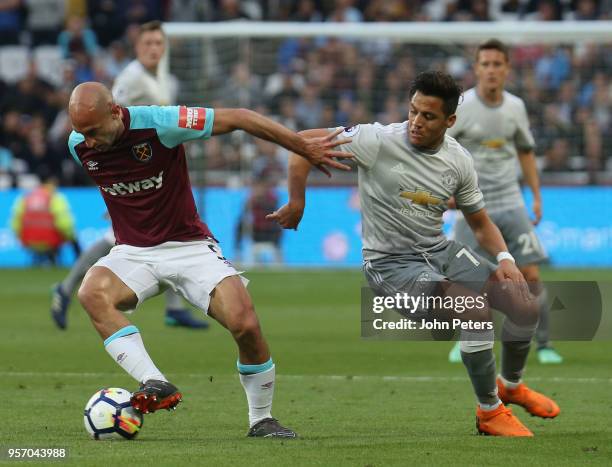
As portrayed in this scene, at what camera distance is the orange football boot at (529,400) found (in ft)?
23.7

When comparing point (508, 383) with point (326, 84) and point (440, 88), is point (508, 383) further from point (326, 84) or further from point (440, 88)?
point (326, 84)

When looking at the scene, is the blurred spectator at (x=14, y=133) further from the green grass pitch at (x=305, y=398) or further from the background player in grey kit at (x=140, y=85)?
the background player in grey kit at (x=140, y=85)

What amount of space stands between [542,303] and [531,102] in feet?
36.7

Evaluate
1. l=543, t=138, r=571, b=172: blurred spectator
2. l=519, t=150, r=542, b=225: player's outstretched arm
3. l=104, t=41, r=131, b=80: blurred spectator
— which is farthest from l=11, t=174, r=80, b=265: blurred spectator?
l=519, t=150, r=542, b=225: player's outstretched arm

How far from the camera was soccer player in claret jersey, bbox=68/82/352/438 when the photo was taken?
6.57 meters

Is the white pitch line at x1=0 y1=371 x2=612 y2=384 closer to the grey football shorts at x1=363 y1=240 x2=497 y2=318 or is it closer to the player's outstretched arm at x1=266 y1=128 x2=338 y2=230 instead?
the grey football shorts at x1=363 y1=240 x2=497 y2=318

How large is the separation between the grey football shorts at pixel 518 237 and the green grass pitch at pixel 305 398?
0.85 m

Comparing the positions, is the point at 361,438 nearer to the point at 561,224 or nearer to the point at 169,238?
the point at 169,238

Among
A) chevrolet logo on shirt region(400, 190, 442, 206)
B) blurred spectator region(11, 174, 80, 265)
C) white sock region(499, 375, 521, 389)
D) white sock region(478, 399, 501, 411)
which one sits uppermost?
chevrolet logo on shirt region(400, 190, 442, 206)

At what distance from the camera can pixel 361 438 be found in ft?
21.9

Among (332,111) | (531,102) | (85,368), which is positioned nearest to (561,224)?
(531,102)

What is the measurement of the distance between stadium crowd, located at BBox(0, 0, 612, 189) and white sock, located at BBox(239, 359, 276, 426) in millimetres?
12515

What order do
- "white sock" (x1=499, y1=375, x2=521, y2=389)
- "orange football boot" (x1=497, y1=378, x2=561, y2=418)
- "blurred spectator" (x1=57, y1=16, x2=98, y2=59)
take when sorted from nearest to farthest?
"orange football boot" (x1=497, y1=378, x2=561, y2=418) < "white sock" (x1=499, y1=375, x2=521, y2=389) < "blurred spectator" (x1=57, y1=16, x2=98, y2=59)

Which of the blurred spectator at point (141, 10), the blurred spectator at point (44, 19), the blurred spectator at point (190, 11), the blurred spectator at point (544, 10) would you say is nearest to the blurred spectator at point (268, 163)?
the blurred spectator at point (190, 11)
